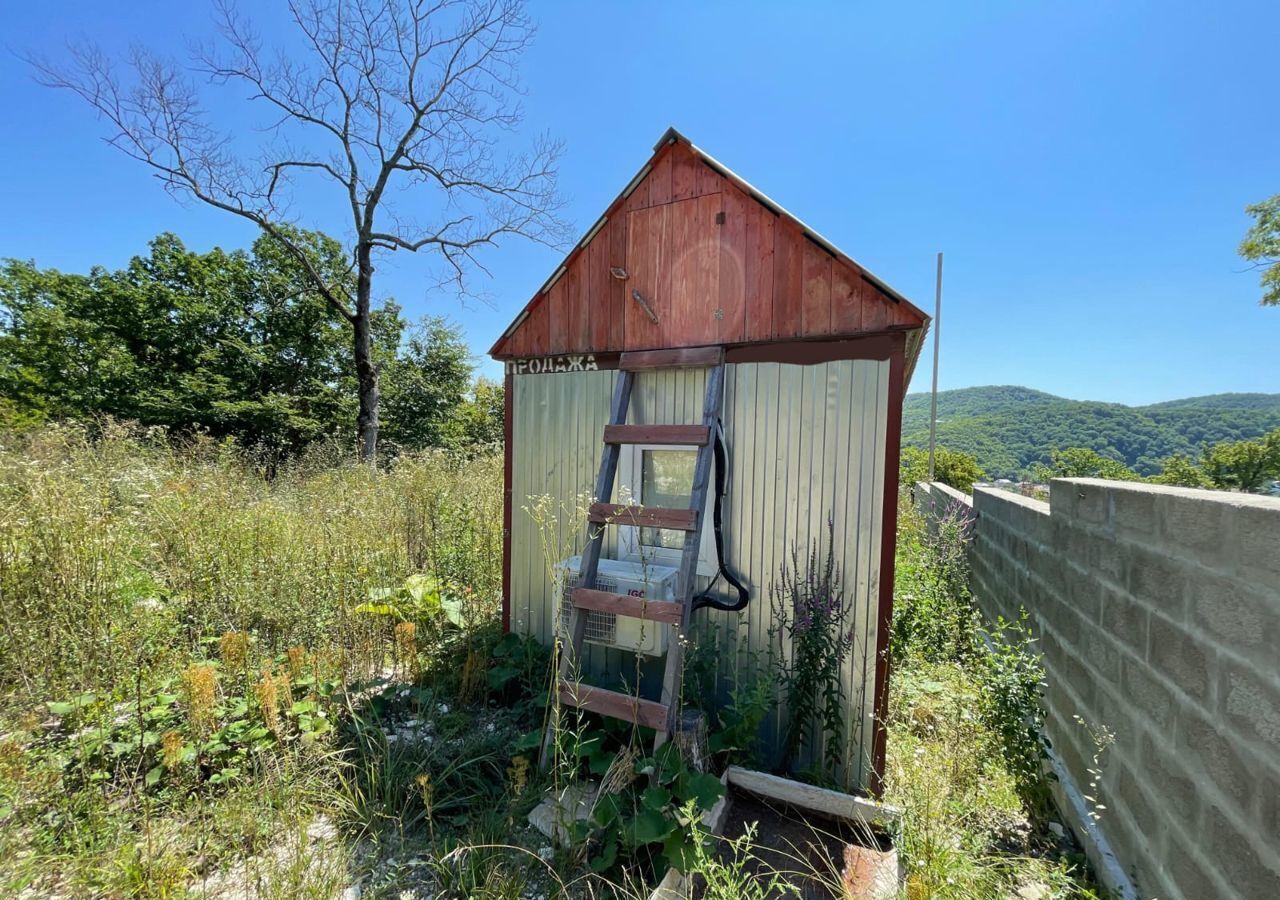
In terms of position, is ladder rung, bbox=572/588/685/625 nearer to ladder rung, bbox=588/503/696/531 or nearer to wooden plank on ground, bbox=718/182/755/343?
ladder rung, bbox=588/503/696/531

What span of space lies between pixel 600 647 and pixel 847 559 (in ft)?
5.94

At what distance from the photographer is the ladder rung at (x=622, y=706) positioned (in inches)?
97.3

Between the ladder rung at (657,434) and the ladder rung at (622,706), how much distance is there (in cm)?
142

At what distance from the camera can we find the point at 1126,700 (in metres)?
1.96

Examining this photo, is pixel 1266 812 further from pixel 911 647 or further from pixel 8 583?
pixel 8 583

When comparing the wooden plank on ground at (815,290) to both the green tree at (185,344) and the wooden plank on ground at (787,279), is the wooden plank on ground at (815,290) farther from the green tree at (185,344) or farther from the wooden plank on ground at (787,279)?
the green tree at (185,344)

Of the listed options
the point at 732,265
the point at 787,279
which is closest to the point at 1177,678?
the point at 787,279

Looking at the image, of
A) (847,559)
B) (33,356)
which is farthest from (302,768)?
(33,356)

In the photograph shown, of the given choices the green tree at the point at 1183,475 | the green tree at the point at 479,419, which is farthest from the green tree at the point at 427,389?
the green tree at the point at 1183,475

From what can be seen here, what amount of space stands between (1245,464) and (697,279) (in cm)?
2257

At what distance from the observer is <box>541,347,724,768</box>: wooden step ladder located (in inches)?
99.6

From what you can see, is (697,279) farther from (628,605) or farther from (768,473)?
(628,605)

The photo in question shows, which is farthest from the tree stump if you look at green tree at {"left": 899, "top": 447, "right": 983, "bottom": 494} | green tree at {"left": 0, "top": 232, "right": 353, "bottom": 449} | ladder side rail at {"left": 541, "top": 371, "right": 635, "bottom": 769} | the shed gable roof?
green tree at {"left": 899, "top": 447, "right": 983, "bottom": 494}

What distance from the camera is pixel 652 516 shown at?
112 inches
